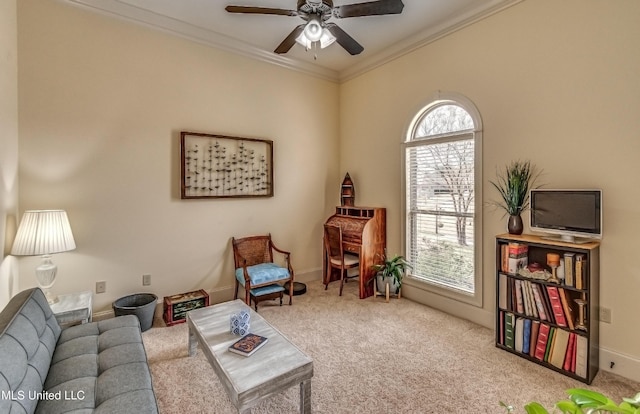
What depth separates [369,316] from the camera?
337cm

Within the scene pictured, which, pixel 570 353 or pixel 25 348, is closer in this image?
pixel 25 348

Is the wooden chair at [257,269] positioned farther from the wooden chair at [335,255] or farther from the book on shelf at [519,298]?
the book on shelf at [519,298]

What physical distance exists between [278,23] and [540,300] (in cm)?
371

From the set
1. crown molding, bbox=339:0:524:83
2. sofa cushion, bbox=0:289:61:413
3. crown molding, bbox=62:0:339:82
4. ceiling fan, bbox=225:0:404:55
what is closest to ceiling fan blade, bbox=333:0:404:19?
ceiling fan, bbox=225:0:404:55

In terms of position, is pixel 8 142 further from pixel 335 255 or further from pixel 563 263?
pixel 563 263

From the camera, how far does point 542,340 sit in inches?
94.9

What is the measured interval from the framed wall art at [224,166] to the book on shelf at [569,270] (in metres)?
3.23

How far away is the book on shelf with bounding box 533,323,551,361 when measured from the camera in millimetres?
2393

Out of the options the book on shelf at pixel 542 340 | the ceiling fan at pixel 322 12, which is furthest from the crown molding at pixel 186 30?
the book on shelf at pixel 542 340

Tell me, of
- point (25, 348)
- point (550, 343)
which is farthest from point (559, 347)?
point (25, 348)

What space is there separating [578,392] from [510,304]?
210cm

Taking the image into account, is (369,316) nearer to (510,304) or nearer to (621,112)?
(510,304)

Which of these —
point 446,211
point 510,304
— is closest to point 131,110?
point 446,211

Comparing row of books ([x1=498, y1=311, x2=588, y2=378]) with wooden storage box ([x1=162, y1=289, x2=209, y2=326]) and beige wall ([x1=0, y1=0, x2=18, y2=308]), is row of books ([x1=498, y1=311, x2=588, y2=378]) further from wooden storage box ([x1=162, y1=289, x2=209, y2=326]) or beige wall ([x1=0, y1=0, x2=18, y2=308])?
beige wall ([x1=0, y1=0, x2=18, y2=308])
